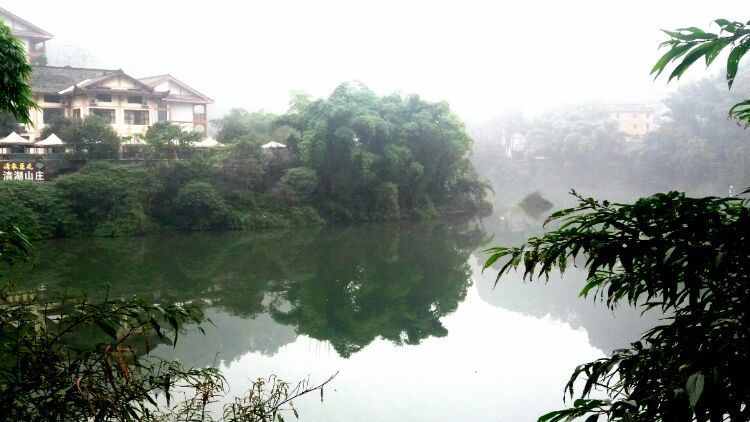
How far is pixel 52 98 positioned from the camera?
16875mm

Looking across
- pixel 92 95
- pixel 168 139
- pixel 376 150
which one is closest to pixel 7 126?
pixel 92 95

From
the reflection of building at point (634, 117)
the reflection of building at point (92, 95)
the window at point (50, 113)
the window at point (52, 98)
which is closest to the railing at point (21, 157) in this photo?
the reflection of building at point (92, 95)

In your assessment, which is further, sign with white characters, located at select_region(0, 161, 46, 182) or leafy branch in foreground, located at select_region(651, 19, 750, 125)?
sign with white characters, located at select_region(0, 161, 46, 182)

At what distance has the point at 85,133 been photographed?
579 inches

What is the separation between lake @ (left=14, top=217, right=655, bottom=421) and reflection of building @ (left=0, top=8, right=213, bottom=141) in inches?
197

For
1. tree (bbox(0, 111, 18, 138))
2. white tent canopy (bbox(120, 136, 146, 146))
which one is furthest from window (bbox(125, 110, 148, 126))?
tree (bbox(0, 111, 18, 138))

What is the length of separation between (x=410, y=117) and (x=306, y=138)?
290 cm

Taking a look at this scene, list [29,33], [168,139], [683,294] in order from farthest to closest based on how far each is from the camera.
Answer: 1. [29,33]
2. [168,139]
3. [683,294]

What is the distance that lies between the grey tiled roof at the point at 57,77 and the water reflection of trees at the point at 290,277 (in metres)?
5.84

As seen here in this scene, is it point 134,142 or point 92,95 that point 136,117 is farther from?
point 92,95

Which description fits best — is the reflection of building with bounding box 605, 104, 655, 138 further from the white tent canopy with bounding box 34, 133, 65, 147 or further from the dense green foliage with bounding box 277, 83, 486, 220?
the white tent canopy with bounding box 34, 133, 65, 147

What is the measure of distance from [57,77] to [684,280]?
59.7 feet

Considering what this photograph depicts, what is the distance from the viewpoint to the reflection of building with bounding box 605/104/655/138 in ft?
89.5

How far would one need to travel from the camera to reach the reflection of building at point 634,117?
27.3 m
